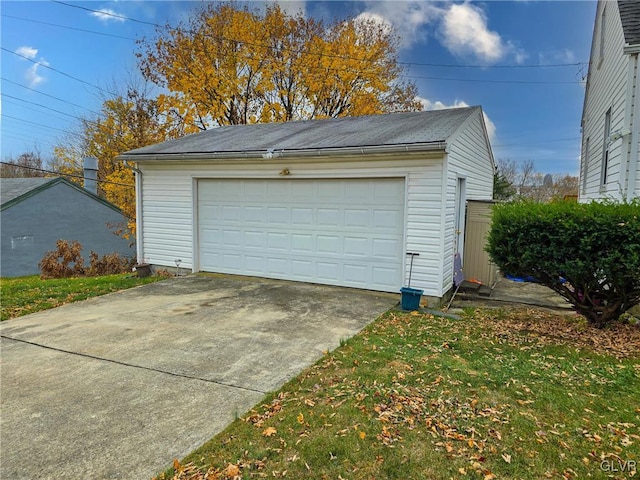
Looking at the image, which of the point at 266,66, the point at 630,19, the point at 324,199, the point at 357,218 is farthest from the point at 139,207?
the point at 266,66

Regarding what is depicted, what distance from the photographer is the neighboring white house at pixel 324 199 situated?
656 cm

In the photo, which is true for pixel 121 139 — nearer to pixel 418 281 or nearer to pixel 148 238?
pixel 148 238

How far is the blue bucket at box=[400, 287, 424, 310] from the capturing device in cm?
605

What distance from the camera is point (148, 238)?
9219 millimetres

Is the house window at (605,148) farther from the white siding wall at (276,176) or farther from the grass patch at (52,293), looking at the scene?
the grass patch at (52,293)

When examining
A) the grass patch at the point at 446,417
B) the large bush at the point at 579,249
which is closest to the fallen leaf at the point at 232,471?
the grass patch at the point at 446,417

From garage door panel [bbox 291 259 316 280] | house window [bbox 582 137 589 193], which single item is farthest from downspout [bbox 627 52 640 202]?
garage door panel [bbox 291 259 316 280]

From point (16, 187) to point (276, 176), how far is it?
50.8ft

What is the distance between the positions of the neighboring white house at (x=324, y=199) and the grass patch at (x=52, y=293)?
43.7 inches

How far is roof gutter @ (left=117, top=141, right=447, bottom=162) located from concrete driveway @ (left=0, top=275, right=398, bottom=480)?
247 cm

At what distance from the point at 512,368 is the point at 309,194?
189 inches

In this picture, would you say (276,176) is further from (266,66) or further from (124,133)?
(124,133)

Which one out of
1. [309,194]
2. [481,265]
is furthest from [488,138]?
[309,194]

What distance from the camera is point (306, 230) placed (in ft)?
25.2
